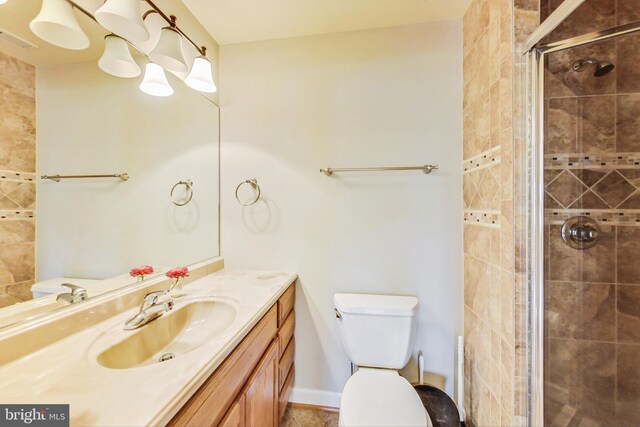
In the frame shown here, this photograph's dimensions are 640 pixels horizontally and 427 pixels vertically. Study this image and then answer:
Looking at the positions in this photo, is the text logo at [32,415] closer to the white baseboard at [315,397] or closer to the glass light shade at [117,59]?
the glass light shade at [117,59]

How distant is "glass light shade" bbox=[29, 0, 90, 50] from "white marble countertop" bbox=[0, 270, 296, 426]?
39.8 inches

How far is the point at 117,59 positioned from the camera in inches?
40.1

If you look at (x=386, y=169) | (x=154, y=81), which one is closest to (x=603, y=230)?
(x=386, y=169)

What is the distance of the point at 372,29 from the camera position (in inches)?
58.7

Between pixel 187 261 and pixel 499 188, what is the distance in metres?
1.70

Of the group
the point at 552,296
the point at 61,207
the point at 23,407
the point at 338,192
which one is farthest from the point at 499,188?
the point at 61,207

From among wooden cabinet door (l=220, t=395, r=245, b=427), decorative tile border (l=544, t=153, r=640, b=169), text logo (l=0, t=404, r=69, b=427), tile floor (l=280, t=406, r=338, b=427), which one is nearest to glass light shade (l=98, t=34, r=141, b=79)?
text logo (l=0, t=404, r=69, b=427)

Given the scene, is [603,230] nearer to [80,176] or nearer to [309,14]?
[309,14]

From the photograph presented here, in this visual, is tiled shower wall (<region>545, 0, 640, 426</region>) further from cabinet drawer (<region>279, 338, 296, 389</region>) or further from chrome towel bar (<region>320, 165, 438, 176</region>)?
cabinet drawer (<region>279, 338, 296, 389</region>)

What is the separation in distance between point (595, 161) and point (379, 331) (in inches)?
50.5

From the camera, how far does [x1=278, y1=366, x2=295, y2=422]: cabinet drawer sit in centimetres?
130

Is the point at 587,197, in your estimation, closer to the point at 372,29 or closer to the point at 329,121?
the point at 329,121

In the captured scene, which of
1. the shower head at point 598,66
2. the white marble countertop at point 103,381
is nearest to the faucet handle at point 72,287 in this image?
the white marble countertop at point 103,381

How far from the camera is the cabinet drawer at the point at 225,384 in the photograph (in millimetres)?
611
